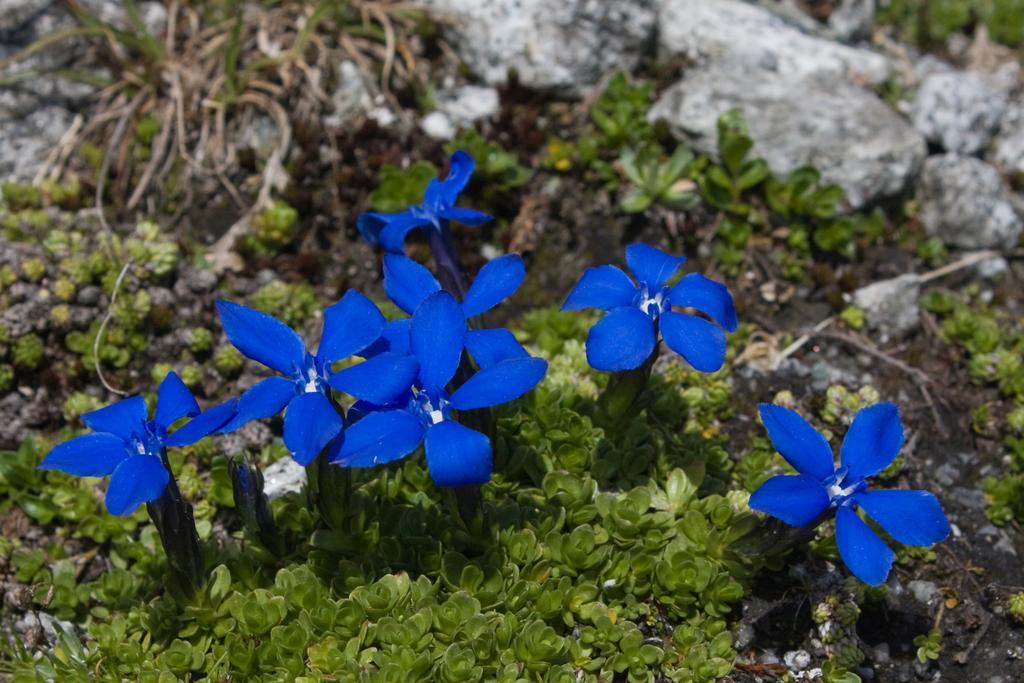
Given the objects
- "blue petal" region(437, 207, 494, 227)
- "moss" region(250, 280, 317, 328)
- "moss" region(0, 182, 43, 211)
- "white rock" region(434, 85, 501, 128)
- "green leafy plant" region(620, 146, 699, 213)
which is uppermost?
"blue petal" region(437, 207, 494, 227)

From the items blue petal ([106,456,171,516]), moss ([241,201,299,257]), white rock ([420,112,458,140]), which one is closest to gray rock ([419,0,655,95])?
white rock ([420,112,458,140])

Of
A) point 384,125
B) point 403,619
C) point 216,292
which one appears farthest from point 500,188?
point 403,619

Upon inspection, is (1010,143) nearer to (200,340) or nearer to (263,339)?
(200,340)

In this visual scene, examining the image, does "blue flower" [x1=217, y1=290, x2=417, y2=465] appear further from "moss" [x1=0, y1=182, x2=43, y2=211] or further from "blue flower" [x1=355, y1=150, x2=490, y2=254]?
"moss" [x1=0, y1=182, x2=43, y2=211]

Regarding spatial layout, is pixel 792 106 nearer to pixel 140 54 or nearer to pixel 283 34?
pixel 283 34

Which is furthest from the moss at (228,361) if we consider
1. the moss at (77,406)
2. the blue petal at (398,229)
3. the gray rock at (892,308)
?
the gray rock at (892,308)

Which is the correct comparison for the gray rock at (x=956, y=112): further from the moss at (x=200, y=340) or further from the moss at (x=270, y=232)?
the moss at (x=200, y=340)

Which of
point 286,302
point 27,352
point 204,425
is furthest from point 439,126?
point 204,425
